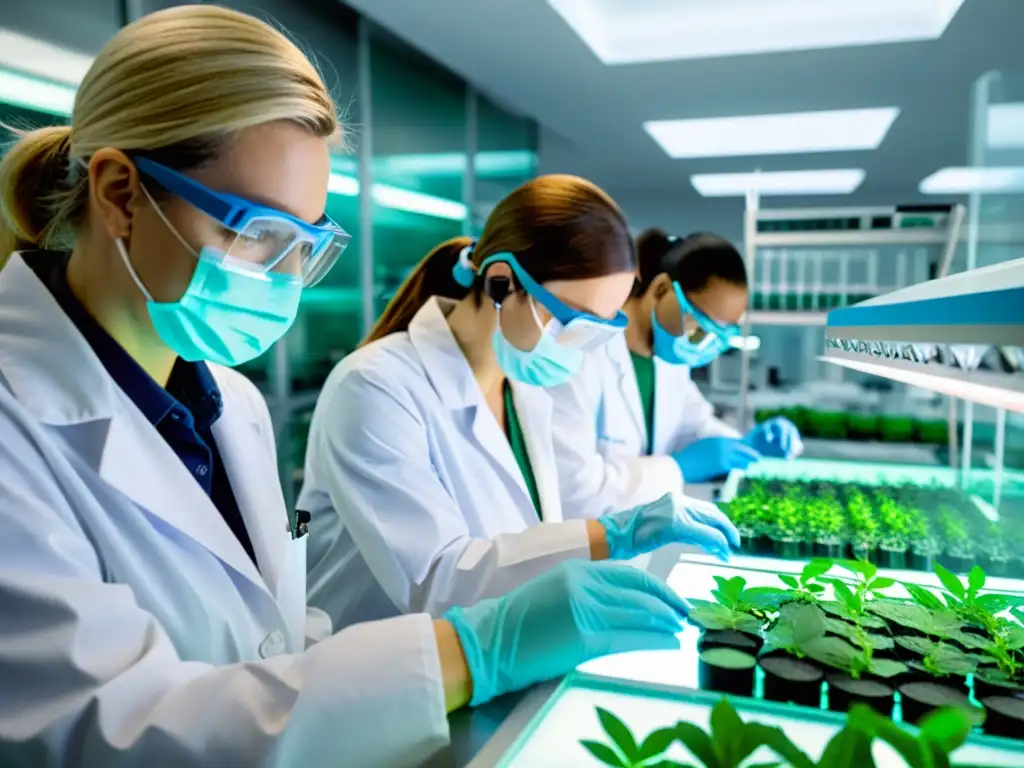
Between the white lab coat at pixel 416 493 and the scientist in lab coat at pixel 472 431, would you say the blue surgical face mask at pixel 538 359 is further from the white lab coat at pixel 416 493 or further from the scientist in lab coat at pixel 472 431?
the white lab coat at pixel 416 493

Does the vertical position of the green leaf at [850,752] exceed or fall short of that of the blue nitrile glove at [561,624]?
it exceeds it

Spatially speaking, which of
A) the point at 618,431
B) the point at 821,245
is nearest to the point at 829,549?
the point at 618,431

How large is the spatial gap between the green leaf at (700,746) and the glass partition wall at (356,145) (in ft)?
8.29

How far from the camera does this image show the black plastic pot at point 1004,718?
3.20 ft

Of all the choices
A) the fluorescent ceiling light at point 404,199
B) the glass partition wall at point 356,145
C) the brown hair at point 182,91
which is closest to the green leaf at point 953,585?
the brown hair at point 182,91

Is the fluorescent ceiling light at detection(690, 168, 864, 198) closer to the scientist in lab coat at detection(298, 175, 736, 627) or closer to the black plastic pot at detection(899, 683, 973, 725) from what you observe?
the scientist in lab coat at detection(298, 175, 736, 627)

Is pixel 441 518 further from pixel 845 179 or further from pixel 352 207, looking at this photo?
pixel 845 179

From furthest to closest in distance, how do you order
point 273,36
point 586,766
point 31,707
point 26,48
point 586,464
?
point 586,464 → point 26,48 → point 273,36 → point 586,766 → point 31,707

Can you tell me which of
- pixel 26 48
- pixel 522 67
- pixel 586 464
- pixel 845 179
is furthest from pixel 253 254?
pixel 845 179

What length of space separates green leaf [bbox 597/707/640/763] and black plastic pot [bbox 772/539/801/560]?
4.50 feet

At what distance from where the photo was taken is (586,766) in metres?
0.93

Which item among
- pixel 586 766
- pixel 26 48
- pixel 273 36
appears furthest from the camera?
pixel 26 48

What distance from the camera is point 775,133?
5.61m

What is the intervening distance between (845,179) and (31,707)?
7.53 m
